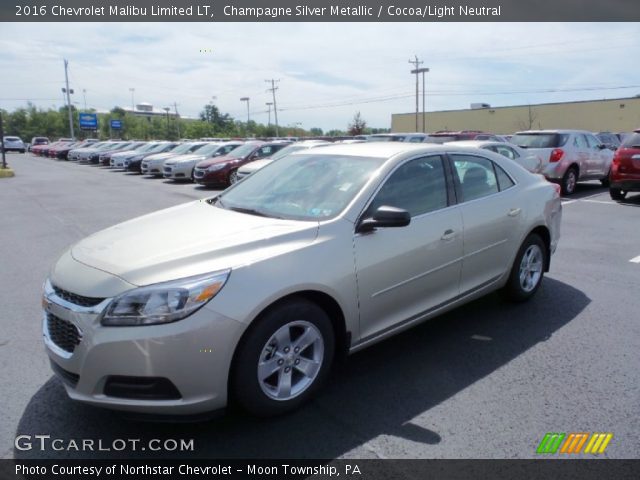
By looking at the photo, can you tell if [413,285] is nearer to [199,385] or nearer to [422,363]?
[422,363]

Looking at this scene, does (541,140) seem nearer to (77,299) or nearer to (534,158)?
(534,158)

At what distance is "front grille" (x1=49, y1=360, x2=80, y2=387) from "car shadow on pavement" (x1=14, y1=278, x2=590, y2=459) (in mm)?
323

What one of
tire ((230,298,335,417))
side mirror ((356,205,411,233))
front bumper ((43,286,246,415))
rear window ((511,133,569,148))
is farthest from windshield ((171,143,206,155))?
front bumper ((43,286,246,415))

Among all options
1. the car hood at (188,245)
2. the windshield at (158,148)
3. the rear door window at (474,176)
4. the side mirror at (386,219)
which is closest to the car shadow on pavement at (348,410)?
the car hood at (188,245)

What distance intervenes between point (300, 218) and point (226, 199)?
3.34 ft


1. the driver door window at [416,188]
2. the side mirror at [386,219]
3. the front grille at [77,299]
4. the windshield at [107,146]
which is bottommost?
the front grille at [77,299]

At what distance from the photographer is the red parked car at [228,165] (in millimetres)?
16094

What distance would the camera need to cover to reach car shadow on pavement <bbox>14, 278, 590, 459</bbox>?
2805 mm

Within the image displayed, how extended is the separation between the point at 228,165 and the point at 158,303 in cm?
1410

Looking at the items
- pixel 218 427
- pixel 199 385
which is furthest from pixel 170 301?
pixel 218 427

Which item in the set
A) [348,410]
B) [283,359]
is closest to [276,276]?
[283,359]

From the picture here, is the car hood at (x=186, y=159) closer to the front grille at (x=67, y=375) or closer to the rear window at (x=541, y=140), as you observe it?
the rear window at (x=541, y=140)

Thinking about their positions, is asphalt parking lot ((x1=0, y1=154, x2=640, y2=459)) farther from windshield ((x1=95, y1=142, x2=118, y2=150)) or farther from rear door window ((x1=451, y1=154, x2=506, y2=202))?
windshield ((x1=95, y1=142, x2=118, y2=150))

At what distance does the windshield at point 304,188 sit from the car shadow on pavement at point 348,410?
120cm
